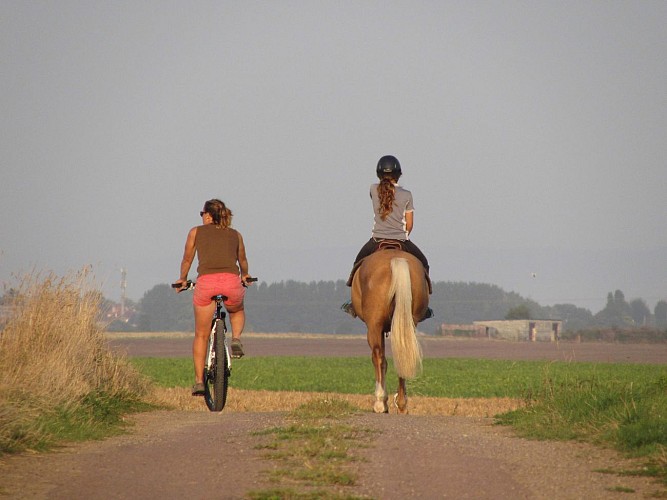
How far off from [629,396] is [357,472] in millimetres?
4761

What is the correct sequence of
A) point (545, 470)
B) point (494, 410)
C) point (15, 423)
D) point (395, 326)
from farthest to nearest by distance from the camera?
point (494, 410), point (395, 326), point (15, 423), point (545, 470)

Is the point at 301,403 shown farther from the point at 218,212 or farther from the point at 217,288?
the point at 218,212

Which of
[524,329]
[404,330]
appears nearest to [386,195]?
[404,330]

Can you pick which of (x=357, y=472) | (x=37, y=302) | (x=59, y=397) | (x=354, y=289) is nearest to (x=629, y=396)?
(x=354, y=289)

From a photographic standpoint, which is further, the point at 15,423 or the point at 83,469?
the point at 15,423

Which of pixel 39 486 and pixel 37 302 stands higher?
pixel 37 302

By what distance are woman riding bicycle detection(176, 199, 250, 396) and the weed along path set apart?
2.34 metres

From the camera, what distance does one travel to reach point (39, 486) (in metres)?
7.57

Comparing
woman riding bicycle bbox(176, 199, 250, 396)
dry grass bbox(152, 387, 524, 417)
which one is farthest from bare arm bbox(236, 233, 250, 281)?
dry grass bbox(152, 387, 524, 417)

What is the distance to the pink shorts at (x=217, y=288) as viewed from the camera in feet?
42.7

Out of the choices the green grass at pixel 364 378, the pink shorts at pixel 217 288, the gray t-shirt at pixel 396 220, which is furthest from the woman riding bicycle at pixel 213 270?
the green grass at pixel 364 378

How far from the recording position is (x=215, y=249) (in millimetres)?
13102

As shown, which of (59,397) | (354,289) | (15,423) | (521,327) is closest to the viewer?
(15,423)

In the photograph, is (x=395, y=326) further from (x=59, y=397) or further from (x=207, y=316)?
(x=59, y=397)
